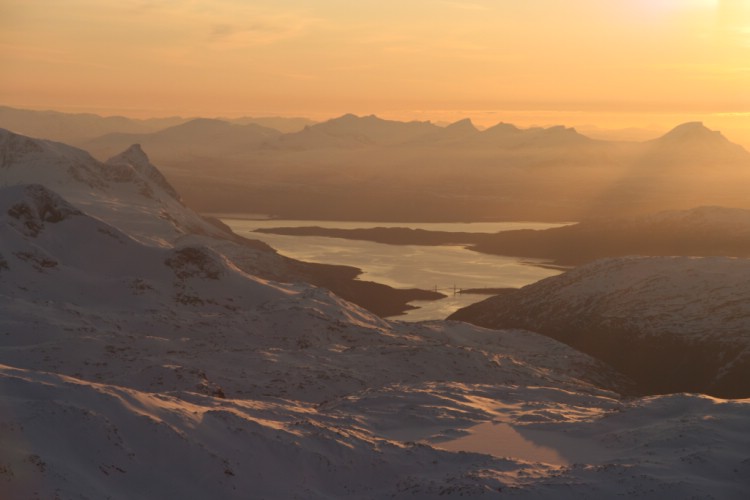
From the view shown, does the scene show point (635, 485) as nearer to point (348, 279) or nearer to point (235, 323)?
point (235, 323)

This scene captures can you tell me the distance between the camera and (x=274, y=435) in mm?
Answer: 43250

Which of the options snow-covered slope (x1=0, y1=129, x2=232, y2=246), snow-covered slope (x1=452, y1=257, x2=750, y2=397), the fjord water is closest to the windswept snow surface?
snow-covered slope (x1=452, y1=257, x2=750, y2=397)

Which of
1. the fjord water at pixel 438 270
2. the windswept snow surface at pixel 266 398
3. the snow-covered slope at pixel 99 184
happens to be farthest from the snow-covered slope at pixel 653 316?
the snow-covered slope at pixel 99 184

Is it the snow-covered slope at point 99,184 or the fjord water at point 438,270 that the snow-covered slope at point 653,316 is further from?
the snow-covered slope at point 99,184

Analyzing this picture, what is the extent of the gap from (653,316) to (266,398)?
5656cm

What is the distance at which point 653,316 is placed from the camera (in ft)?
346

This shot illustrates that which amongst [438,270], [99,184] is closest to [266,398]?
[438,270]

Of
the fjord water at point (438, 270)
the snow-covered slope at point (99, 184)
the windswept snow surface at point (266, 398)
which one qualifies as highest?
the snow-covered slope at point (99, 184)

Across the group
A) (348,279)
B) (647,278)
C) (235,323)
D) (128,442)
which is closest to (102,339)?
(235,323)

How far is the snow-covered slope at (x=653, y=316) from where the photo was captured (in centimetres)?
9312

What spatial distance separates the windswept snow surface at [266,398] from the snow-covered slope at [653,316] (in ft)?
23.3

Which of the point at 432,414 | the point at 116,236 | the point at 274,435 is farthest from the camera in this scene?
the point at 116,236

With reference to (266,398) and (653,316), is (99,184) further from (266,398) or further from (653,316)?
(266,398)

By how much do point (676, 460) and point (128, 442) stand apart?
23485mm
